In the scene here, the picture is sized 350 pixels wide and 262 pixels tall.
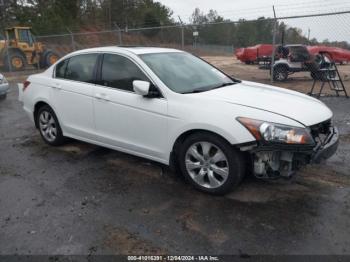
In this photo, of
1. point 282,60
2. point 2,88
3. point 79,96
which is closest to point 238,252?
point 79,96

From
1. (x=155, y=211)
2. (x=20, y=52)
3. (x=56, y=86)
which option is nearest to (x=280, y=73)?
(x=56, y=86)

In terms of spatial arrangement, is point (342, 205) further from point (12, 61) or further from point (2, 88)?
point (12, 61)

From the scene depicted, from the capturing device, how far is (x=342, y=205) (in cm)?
357

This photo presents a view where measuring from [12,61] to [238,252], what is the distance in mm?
21067

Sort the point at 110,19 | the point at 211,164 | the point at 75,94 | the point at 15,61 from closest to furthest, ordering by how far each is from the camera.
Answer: the point at 211,164
the point at 75,94
the point at 15,61
the point at 110,19

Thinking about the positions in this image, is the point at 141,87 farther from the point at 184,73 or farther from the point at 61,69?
the point at 61,69

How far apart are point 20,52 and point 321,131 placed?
21018 millimetres

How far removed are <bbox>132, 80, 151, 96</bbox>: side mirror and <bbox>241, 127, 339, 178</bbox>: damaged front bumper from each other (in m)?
1.30

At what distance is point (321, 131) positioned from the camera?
3.92 meters

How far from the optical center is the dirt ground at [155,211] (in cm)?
296

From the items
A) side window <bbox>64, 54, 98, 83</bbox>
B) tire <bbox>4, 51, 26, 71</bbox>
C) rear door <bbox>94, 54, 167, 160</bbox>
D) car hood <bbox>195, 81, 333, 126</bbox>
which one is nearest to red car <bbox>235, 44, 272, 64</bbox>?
tire <bbox>4, 51, 26, 71</bbox>

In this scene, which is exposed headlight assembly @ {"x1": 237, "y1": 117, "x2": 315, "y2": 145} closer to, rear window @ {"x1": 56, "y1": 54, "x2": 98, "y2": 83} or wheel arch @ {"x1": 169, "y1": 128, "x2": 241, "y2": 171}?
wheel arch @ {"x1": 169, "y1": 128, "x2": 241, "y2": 171}

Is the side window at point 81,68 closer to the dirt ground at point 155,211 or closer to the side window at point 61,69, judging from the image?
the side window at point 61,69

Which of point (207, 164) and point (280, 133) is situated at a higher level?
point (280, 133)
